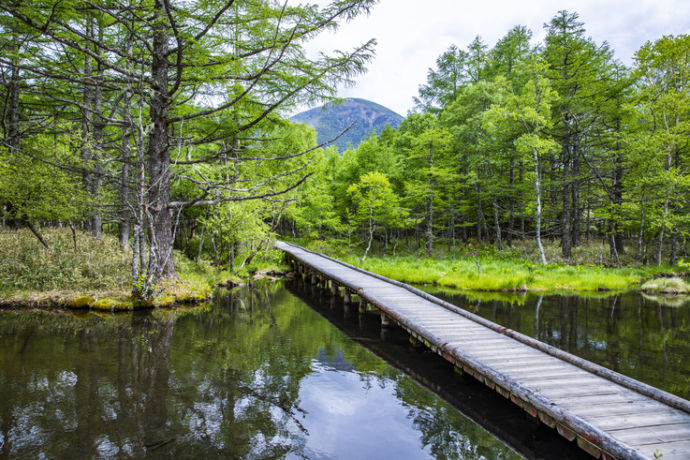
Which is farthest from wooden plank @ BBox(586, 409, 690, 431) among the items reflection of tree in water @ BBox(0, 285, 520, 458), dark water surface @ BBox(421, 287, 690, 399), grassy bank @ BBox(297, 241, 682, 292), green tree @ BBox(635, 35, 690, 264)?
green tree @ BBox(635, 35, 690, 264)

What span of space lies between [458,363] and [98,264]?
1277cm

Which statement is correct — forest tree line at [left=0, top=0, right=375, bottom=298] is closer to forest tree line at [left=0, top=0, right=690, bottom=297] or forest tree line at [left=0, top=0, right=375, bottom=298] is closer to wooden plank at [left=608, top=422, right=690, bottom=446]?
forest tree line at [left=0, top=0, right=690, bottom=297]

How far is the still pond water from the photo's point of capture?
182 inches

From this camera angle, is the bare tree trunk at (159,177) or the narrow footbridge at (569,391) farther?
the bare tree trunk at (159,177)

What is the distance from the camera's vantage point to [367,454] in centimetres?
461

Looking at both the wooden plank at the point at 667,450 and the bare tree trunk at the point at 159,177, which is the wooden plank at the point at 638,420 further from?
the bare tree trunk at the point at 159,177

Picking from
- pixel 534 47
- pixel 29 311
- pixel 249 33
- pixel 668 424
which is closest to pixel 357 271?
pixel 249 33

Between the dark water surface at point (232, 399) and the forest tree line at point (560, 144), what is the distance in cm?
1456

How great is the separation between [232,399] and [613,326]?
10.9m

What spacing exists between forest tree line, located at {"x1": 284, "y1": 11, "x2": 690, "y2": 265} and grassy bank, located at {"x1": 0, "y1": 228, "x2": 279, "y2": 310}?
1111 centimetres

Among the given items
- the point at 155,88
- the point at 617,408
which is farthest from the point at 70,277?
the point at 617,408

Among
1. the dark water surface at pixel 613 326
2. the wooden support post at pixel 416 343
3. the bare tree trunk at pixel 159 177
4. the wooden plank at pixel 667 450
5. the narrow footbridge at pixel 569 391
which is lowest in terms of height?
the wooden support post at pixel 416 343

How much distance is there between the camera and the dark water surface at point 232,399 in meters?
4.59

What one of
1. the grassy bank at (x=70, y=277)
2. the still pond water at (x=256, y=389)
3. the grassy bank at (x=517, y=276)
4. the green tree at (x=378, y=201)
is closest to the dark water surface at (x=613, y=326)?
the still pond water at (x=256, y=389)
